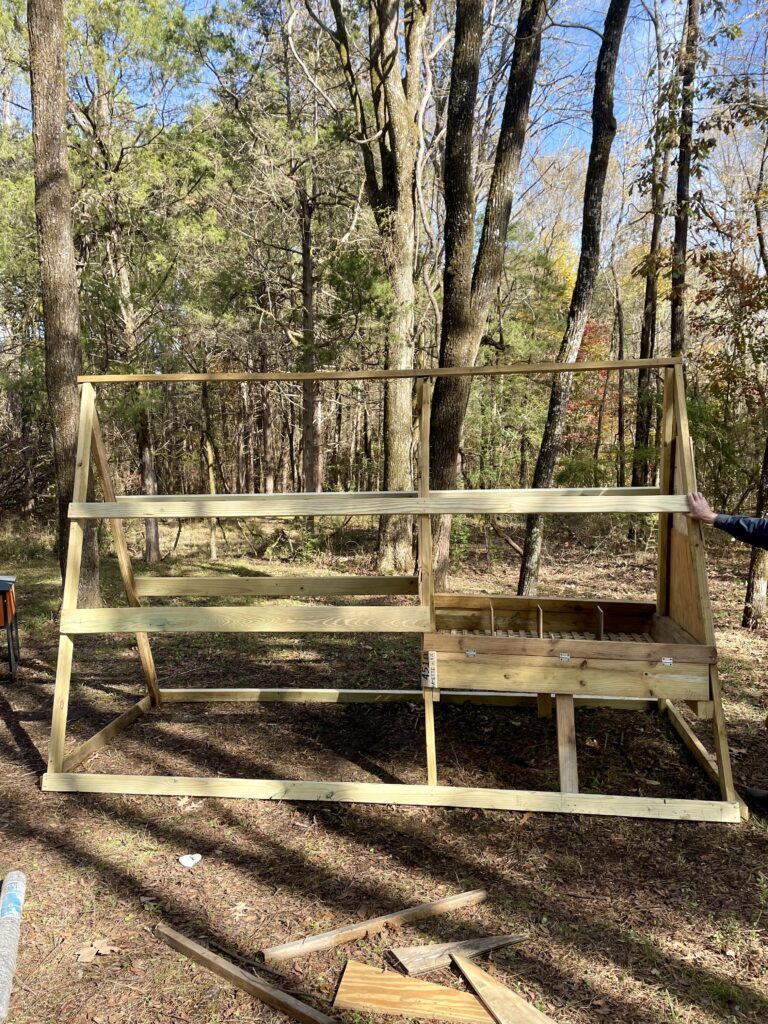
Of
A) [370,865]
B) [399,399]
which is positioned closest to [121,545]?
[370,865]

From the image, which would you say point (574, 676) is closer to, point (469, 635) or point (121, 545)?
point (469, 635)

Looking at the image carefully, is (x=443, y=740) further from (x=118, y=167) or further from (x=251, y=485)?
(x=251, y=485)

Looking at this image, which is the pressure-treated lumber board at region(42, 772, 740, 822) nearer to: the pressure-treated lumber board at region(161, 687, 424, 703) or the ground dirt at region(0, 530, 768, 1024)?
the ground dirt at region(0, 530, 768, 1024)

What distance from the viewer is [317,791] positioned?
370 cm

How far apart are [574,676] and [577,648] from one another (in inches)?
5.9

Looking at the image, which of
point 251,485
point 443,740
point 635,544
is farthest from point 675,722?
point 251,485

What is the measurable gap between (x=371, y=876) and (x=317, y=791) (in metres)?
0.73

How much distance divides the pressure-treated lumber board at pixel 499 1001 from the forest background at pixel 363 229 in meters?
5.47

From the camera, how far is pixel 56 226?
6.84 meters

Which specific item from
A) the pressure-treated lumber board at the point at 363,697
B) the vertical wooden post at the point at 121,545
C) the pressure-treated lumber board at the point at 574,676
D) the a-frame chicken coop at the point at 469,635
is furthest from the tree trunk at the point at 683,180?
the vertical wooden post at the point at 121,545

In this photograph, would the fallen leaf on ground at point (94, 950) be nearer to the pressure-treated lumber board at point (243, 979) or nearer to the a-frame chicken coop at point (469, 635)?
the pressure-treated lumber board at point (243, 979)

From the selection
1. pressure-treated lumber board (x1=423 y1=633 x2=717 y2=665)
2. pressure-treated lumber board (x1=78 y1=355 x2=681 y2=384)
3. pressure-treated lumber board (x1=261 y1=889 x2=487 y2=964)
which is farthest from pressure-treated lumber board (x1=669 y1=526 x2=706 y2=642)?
pressure-treated lumber board (x1=261 y1=889 x2=487 y2=964)

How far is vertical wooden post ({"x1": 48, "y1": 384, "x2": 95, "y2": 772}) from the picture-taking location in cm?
384

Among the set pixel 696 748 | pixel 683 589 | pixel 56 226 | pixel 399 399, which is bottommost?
pixel 696 748
